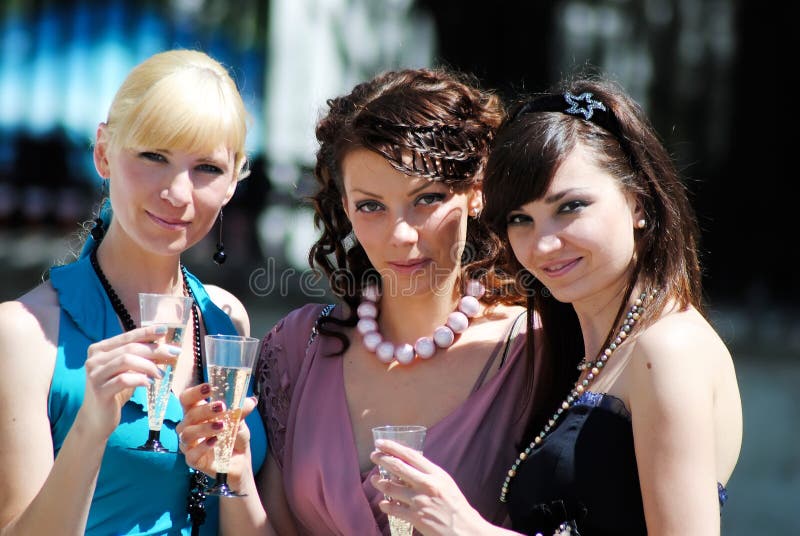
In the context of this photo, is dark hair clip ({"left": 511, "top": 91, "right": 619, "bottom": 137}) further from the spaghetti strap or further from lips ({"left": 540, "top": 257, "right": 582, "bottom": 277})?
the spaghetti strap

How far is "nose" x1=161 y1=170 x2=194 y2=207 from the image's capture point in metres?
3.10

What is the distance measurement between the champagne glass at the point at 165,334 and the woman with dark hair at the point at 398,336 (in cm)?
36

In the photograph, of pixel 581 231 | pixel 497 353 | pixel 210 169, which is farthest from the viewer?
pixel 497 353

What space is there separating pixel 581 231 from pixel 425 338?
885 mm

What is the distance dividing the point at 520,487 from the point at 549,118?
99cm

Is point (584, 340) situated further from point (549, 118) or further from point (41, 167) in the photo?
point (41, 167)

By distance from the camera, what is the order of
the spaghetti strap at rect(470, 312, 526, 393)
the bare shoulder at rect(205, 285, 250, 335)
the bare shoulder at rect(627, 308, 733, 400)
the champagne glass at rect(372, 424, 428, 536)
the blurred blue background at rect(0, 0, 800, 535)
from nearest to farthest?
1. the bare shoulder at rect(627, 308, 733, 400)
2. the champagne glass at rect(372, 424, 428, 536)
3. the spaghetti strap at rect(470, 312, 526, 393)
4. the bare shoulder at rect(205, 285, 250, 335)
5. the blurred blue background at rect(0, 0, 800, 535)

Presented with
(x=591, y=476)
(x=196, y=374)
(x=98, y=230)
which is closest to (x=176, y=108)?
(x=98, y=230)

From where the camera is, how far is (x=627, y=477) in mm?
2672

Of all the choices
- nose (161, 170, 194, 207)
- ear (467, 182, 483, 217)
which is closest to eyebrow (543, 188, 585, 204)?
ear (467, 182, 483, 217)

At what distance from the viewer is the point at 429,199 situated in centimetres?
337

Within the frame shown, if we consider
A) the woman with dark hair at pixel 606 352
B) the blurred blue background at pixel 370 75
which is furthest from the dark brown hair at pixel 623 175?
the blurred blue background at pixel 370 75

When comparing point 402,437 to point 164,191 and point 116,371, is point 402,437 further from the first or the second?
point 164,191

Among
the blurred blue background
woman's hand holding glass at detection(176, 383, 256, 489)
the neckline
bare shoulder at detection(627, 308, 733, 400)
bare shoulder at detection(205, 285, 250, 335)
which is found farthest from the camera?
the blurred blue background
